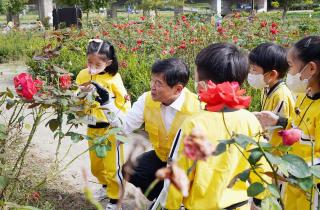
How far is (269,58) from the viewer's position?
8.47ft

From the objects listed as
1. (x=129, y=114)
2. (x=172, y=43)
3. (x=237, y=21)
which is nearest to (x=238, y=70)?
(x=129, y=114)

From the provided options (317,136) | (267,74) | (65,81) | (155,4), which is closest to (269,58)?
(267,74)

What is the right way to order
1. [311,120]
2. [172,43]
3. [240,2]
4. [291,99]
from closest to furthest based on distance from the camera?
1. [311,120]
2. [291,99]
3. [172,43]
4. [240,2]

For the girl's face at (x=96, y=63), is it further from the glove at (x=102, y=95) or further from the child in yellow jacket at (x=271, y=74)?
the child in yellow jacket at (x=271, y=74)

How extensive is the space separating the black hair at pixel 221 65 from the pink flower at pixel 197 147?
1.10 m

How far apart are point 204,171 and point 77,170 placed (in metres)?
2.46

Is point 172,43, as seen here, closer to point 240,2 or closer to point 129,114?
point 129,114

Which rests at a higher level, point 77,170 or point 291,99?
point 291,99

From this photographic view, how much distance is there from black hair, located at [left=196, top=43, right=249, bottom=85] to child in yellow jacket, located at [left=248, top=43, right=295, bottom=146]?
80 centimetres

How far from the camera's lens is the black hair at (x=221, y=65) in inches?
68.9

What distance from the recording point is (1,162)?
2232 mm

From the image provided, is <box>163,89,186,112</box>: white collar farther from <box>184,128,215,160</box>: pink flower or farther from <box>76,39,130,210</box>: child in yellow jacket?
<box>184,128,215,160</box>: pink flower

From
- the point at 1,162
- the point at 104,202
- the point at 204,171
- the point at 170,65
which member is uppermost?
the point at 170,65

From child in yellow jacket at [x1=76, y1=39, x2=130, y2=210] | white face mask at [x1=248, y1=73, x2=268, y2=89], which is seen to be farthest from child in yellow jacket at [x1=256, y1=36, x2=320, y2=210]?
child in yellow jacket at [x1=76, y1=39, x2=130, y2=210]
